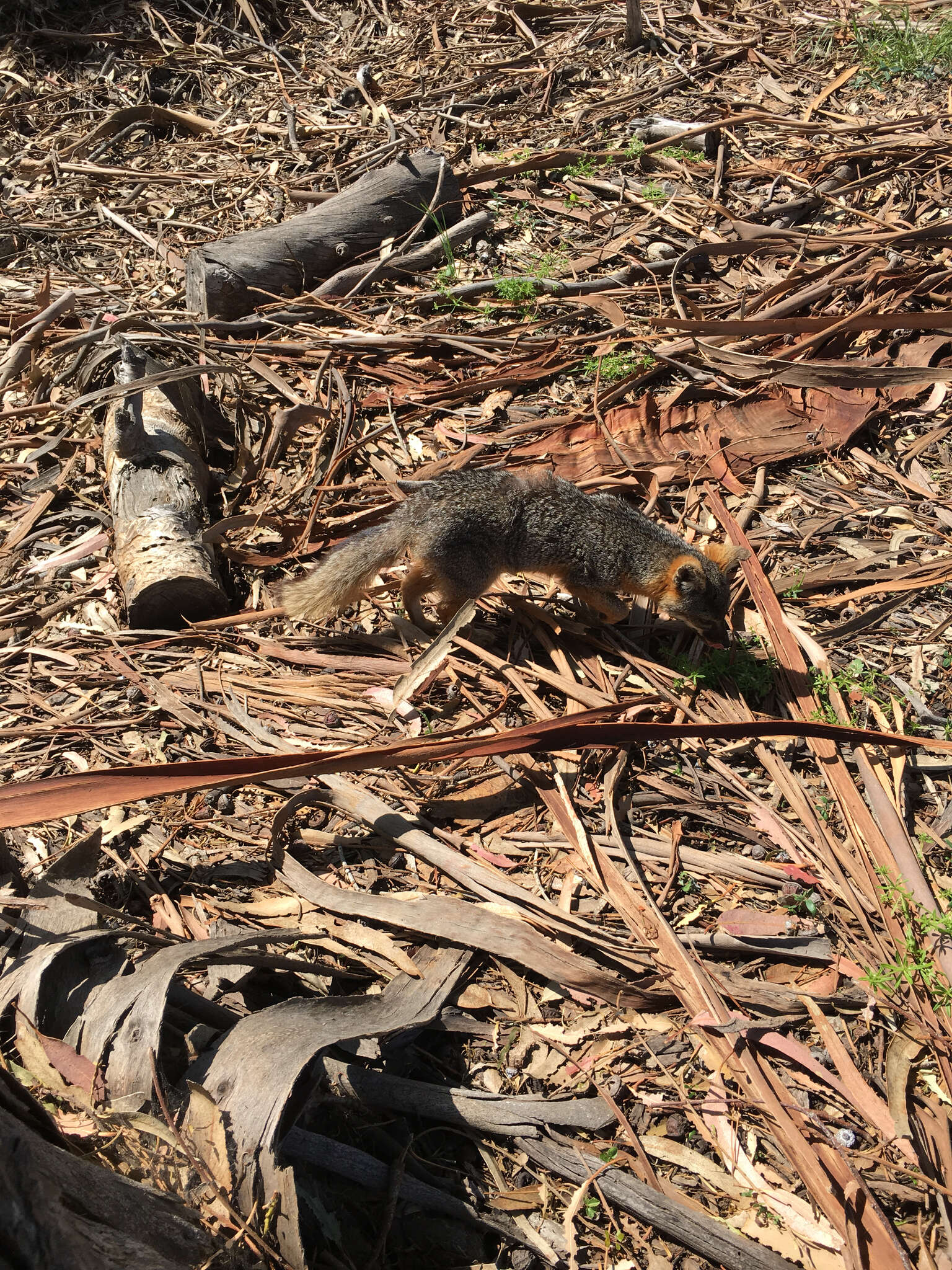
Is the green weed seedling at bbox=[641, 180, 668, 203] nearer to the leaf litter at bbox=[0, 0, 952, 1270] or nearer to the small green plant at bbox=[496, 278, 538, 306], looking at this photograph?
the leaf litter at bbox=[0, 0, 952, 1270]

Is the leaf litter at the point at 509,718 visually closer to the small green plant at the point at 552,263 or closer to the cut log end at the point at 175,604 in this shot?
the small green plant at the point at 552,263

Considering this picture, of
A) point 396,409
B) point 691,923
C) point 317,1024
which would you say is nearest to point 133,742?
point 317,1024

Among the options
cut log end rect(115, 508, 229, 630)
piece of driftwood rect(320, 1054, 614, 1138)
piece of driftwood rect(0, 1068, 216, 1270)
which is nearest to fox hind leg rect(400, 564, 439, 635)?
cut log end rect(115, 508, 229, 630)

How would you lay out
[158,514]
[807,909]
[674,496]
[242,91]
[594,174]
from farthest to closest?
1. [242,91]
2. [594,174]
3. [674,496]
4. [158,514]
5. [807,909]

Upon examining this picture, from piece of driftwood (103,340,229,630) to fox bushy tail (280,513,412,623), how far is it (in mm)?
488

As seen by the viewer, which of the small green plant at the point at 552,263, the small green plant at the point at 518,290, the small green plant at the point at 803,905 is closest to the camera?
the small green plant at the point at 803,905

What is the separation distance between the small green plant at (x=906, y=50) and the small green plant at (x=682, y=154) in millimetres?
1936

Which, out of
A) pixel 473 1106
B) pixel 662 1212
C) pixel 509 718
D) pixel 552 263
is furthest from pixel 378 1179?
pixel 552 263

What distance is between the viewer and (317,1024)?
9.38 feet

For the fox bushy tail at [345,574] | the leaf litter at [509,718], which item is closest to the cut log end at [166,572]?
the leaf litter at [509,718]

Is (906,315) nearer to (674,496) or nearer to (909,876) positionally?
(674,496)

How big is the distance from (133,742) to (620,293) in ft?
16.0

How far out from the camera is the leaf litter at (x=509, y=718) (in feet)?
9.61

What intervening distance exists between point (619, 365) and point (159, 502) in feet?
10.6
